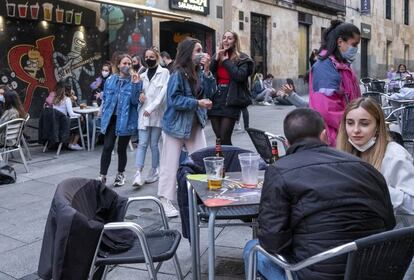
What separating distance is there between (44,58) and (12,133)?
13.2 ft

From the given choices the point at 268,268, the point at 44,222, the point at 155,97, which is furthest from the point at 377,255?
the point at 155,97

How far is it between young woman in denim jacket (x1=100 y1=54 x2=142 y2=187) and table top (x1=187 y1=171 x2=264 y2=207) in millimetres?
3088

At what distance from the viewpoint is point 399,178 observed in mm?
2658

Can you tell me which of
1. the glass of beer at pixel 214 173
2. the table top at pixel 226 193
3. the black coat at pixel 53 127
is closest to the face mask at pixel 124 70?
the black coat at pixel 53 127

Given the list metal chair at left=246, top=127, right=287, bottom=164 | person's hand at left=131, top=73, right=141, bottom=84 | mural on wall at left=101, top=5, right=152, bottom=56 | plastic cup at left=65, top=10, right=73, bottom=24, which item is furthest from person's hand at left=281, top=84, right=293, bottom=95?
mural on wall at left=101, top=5, right=152, bottom=56

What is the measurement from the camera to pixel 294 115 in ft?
8.20

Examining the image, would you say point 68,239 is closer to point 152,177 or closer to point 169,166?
point 169,166

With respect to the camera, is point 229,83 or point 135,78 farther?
point 135,78

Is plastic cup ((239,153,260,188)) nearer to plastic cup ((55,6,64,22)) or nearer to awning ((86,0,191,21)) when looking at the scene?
awning ((86,0,191,21))

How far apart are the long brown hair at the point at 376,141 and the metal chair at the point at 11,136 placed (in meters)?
5.37

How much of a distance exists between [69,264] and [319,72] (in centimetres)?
252

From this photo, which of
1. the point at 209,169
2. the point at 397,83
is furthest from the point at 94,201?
the point at 397,83

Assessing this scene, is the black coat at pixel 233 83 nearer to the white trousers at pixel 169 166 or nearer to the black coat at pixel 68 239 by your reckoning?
the white trousers at pixel 169 166

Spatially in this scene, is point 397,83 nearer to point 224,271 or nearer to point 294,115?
point 224,271
